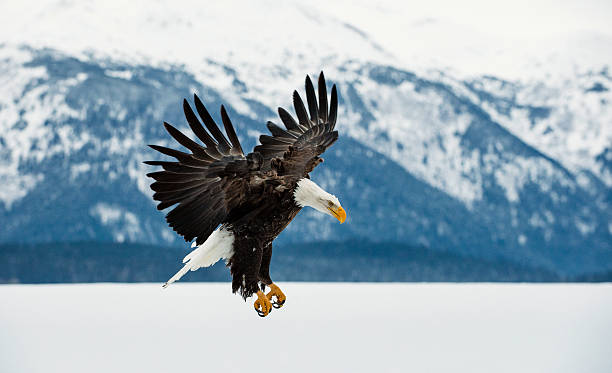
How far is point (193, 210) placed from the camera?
5.35 metres

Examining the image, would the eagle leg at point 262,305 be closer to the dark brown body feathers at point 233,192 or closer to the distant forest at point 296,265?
the dark brown body feathers at point 233,192

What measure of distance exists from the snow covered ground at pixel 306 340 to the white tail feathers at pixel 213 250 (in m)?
1.80

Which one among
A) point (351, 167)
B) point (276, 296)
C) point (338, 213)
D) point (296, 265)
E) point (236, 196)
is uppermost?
point (338, 213)

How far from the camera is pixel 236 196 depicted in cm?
529

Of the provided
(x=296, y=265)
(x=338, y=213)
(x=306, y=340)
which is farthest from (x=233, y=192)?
(x=296, y=265)

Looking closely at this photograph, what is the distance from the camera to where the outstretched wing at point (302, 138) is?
17.8ft

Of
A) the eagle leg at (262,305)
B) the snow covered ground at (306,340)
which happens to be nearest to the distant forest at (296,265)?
the snow covered ground at (306,340)

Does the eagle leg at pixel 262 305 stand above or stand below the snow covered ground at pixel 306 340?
above

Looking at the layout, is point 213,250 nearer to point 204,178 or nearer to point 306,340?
point 204,178

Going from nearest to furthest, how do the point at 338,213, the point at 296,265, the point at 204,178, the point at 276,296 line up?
1. the point at 338,213
2. the point at 204,178
3. the point at 276,296
4. the point at 296,265

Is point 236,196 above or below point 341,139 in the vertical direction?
above

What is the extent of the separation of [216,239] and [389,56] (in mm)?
88100

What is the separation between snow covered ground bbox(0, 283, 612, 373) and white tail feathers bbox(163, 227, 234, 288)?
180cm

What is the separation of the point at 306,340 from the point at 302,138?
12.4ft
